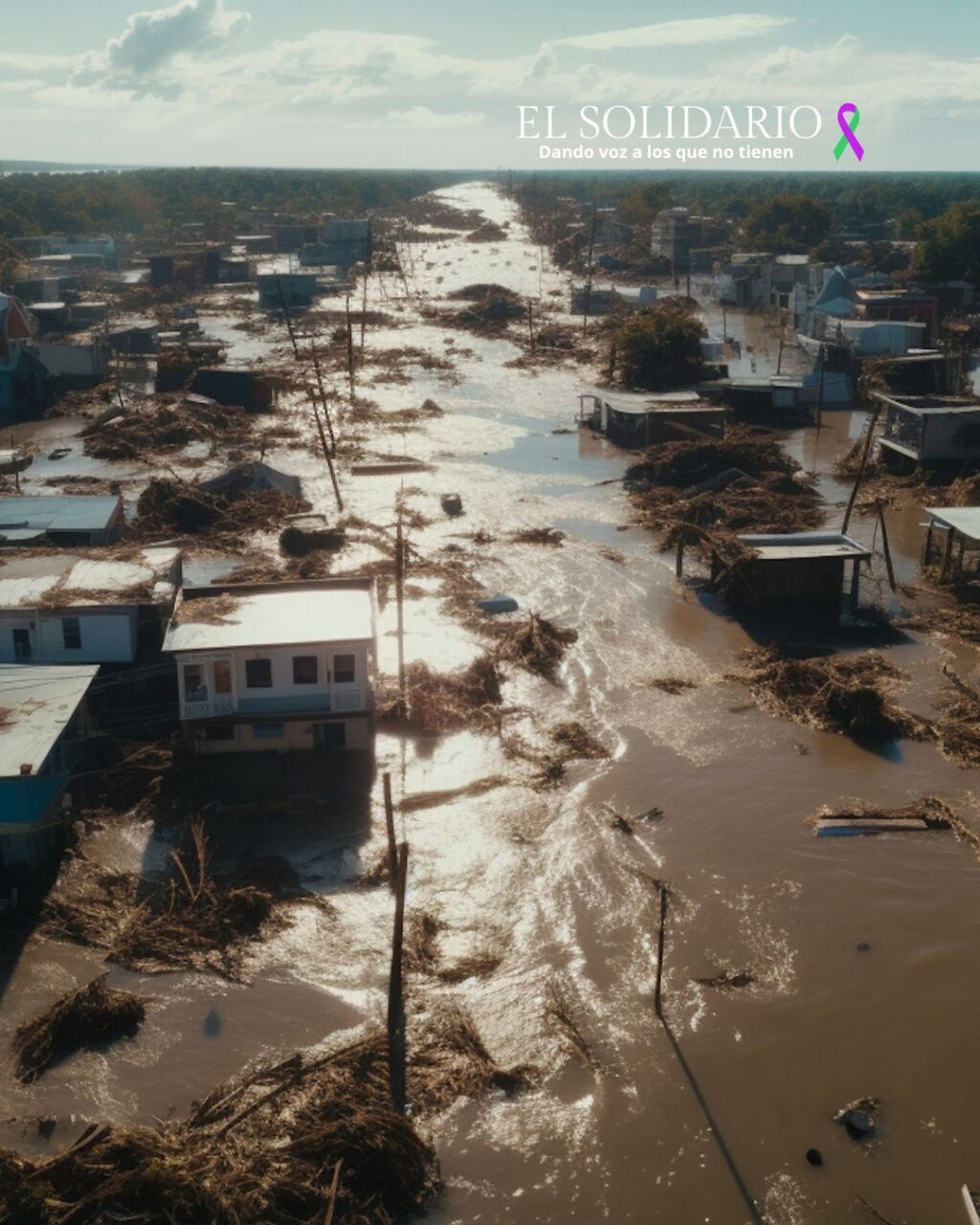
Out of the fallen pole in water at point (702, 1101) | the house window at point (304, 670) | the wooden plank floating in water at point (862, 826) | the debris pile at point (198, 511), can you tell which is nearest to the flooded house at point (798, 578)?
the wooden plank floating in water at point (862, 826)

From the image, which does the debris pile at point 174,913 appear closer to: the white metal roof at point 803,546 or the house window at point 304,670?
the house window at point 304,670

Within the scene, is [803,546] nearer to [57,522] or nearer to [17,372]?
[57,522]

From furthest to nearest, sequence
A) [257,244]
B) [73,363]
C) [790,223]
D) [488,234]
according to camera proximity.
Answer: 1. [488,234]
2. [257,244]
3. [790,223]
4. [73,363]

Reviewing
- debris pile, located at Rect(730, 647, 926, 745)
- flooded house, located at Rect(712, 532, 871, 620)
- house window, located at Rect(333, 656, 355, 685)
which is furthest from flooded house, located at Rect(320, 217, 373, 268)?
house window, located at Rect(333, 656, 355, 685)

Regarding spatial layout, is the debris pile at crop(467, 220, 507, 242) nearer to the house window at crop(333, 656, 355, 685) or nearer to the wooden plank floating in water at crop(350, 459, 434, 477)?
the wooden plank floating in water at crop(350, 459, 434, 477)

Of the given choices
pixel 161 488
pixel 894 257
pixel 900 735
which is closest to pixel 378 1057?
pixel 900 735

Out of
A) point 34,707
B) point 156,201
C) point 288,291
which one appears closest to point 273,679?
point 34,707
